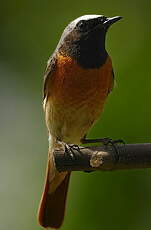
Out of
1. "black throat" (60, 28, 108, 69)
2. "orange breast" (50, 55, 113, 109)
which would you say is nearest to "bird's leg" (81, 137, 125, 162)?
"orange breast" (50, 55, 113, 109)

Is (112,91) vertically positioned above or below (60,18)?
below

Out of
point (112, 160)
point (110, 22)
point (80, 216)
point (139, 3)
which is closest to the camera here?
point (112, 160)

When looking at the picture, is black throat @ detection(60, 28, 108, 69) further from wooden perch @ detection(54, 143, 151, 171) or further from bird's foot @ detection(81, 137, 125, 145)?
wooden perch @ detection(54, 143, 151, 171)

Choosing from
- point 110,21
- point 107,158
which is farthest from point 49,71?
point 107,158

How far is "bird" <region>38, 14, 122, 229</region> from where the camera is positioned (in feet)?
13.3

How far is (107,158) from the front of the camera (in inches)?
115

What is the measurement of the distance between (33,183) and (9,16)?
123 centimetres

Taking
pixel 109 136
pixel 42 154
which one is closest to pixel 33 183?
pixel 42 154

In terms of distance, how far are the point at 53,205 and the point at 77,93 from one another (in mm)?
925

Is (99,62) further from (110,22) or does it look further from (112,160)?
(112,160)

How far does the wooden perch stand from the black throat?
3.96ft

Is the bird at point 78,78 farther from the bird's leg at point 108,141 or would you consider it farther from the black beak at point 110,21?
the bird's leg at point 108,141

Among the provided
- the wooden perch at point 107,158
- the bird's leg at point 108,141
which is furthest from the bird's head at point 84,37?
the wooden perch at point 107,158

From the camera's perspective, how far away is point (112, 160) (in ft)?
9.42
